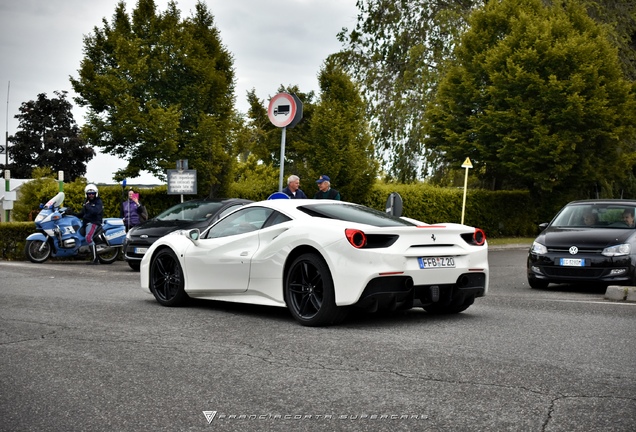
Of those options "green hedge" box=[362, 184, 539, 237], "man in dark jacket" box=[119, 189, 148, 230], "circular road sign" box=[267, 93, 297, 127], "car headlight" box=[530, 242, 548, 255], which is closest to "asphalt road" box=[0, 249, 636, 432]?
"car headlight" box=[530, 242, 548, 255]

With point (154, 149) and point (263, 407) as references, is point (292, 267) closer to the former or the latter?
point (263, 407)

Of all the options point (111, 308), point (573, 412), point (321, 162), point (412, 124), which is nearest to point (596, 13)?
point (412, 124)

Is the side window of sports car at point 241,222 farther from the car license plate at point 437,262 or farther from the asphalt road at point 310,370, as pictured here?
the car license plate at point 437,262

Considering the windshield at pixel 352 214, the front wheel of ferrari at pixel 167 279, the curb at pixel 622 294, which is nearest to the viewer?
the windshield at pixel 352 214

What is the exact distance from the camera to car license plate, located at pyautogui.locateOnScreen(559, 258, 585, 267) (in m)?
13.9

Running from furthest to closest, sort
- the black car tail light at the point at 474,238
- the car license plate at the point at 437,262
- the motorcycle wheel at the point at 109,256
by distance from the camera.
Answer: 1. the motorcycle wheel at the point at 109,256
2. the black car tail light at the point at 474,238
3. the car license plate at the point at 437,262

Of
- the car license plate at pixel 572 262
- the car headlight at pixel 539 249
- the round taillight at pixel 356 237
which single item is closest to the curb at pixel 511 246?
the car headlight at pixel 539 249

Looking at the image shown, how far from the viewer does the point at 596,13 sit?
42938 mm

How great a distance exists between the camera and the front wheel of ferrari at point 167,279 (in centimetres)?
1070

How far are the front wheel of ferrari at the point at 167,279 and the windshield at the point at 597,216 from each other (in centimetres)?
751

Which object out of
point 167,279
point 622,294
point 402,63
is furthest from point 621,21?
point 167,279

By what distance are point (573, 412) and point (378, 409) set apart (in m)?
1.14

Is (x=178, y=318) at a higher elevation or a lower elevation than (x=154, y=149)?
lower

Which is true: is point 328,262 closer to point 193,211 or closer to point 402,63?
point 193,211
